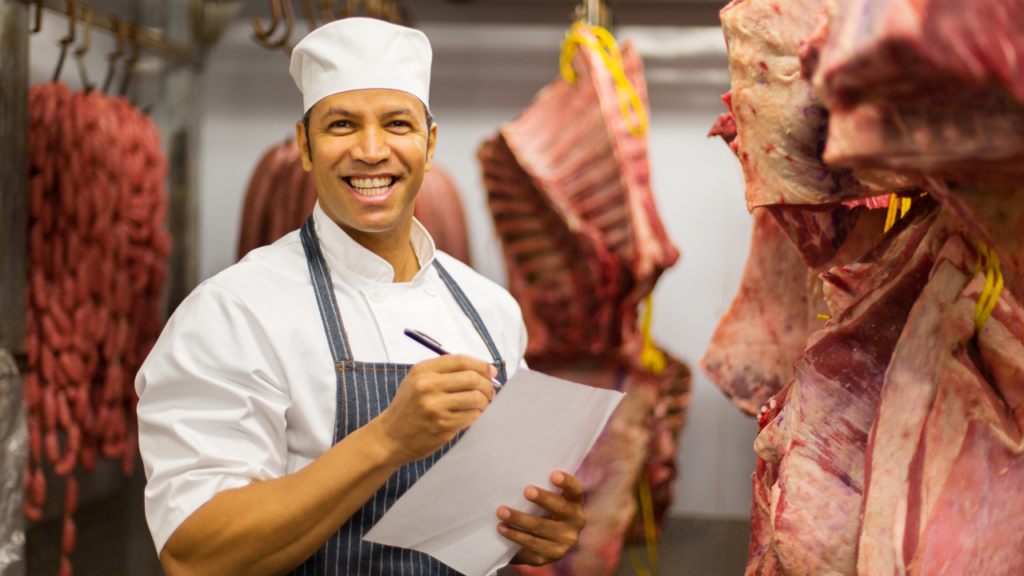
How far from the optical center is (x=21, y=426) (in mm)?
1826

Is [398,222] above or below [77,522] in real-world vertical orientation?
above

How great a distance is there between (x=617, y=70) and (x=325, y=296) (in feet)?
4.22

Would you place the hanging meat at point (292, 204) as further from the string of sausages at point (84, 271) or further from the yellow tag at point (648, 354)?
the yellow tag at point (648, 354)

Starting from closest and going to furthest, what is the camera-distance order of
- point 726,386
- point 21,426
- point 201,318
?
point 201,318
point 726,386
point 21,426

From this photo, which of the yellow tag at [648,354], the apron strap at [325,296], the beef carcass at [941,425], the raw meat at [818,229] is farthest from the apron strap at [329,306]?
the yellow tag at [648,354]

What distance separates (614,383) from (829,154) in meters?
1.87

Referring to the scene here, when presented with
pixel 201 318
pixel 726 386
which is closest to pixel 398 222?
pixel 201 318

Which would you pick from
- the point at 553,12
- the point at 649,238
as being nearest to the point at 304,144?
the point at 649,238

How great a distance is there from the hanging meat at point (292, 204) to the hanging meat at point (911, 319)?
1.62m

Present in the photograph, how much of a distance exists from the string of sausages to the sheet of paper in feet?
4.43

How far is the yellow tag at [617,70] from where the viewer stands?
7.00ft

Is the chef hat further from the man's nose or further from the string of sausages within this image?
the string of sausages

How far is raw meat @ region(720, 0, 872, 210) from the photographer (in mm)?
794

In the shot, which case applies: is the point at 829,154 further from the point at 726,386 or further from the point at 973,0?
the point at 726,386
